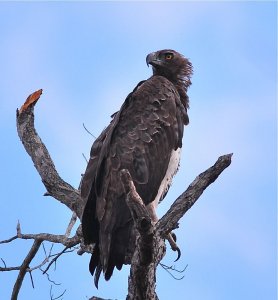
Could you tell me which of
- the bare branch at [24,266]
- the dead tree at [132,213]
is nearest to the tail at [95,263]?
the dead tree at [132,213]

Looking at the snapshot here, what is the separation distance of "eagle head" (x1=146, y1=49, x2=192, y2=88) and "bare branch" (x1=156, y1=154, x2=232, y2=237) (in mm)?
3750

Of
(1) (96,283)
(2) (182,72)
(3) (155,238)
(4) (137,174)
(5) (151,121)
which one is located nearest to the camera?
(3) (155,238)

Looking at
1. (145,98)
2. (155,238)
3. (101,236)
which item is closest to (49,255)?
(101,236)

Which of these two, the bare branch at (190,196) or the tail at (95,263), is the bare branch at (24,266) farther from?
the bare branch at (190,196)

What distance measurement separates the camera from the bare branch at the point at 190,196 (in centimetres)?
542

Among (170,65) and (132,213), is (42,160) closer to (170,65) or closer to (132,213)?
(170,65)

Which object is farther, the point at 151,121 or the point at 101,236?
the point at 151,121

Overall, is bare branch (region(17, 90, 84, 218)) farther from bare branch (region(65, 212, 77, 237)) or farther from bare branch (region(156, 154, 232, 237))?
bare branch (region(156, 154, 232, 237))

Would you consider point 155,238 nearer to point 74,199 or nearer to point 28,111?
point 74,199

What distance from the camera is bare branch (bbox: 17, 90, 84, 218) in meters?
7.41

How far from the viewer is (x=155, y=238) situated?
5.07 meters

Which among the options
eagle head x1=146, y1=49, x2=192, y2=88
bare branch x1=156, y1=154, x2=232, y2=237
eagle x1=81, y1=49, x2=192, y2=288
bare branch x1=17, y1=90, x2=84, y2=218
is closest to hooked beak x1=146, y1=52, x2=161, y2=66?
eagle head x1=146, y1=49, x2=192, y2=88

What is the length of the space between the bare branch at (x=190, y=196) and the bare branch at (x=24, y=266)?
96.2 inches

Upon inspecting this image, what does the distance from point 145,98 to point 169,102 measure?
1.04 feet
